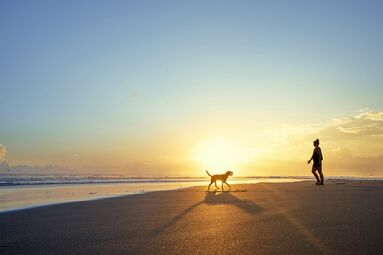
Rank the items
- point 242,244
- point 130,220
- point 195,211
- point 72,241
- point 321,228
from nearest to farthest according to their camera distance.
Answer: point 242,244 < point 72,241 < point 321,228 < point 130,220 < point 195,211

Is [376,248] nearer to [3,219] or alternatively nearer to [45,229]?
[45,229]

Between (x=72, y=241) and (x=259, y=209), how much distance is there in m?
4.21

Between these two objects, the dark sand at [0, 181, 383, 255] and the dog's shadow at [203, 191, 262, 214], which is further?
the dog's shadow at [203, 191, 262, 214]

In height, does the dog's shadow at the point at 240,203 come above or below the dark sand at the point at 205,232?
above

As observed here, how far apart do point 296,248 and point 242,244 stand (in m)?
0.62

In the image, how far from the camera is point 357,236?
4.59 meters

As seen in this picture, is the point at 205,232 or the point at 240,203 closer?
the point at 205,232

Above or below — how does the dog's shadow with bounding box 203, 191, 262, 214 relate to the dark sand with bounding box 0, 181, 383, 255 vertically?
above

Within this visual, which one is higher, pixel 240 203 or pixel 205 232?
pixel 240 203

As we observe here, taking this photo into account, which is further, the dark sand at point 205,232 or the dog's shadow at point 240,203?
the dog's shadow at point 240,203

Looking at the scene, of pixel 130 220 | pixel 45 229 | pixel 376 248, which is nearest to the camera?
pixel 376 248

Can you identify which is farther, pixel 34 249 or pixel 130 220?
pixel 130 220

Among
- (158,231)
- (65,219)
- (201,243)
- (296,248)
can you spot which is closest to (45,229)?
(65,219)

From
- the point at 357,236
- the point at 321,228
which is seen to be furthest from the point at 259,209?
the point at 357,236
